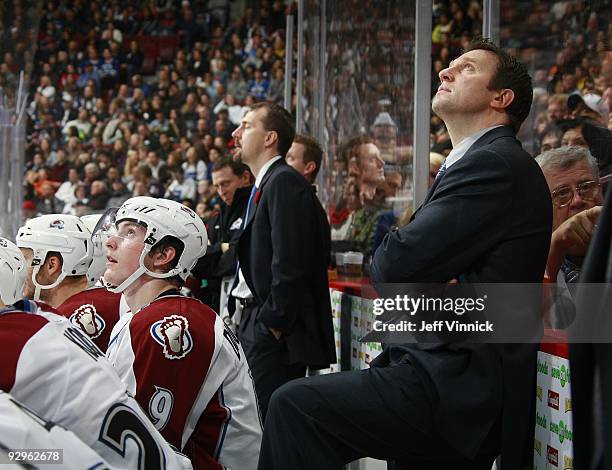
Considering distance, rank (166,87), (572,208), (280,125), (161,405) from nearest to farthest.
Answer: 1. (161,405)
2. (572,208)
3. (280,125)
4. (166,87)

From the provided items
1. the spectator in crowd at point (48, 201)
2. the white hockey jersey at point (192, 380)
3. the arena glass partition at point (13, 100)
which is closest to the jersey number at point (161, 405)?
the white hockey jersey at point (192, 380)

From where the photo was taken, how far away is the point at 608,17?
3.01 meters

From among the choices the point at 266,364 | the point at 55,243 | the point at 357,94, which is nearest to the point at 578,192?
the point at 266,364

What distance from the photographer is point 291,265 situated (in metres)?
3.82

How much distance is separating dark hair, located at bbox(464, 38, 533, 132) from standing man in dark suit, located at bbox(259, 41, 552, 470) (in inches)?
9.4

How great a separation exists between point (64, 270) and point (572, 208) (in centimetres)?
181

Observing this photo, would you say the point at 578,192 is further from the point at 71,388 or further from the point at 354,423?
the point at 71,388

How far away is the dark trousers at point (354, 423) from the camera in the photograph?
2.28m

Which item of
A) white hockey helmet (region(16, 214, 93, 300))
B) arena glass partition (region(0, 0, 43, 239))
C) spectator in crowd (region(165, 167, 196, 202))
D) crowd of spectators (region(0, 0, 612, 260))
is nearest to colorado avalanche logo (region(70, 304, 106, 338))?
white hockey helmet (region(16, 214, 93, 300))

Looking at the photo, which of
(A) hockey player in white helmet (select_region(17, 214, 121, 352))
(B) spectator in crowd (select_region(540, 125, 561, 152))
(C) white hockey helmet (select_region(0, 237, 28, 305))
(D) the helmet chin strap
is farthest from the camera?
(A) hockey player in white helmet (select_region(17, 214, 121, 352))

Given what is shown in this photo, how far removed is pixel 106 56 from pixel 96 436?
591 inches

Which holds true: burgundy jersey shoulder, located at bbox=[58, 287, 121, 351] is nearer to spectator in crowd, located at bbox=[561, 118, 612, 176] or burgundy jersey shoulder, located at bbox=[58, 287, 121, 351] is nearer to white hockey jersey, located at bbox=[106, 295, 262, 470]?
white hockey jersey, located at bbox=[106, 295, 262, 470]

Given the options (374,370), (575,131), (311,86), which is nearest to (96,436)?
(374,370)

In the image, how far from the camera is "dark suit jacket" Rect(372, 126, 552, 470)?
226 centimetres
